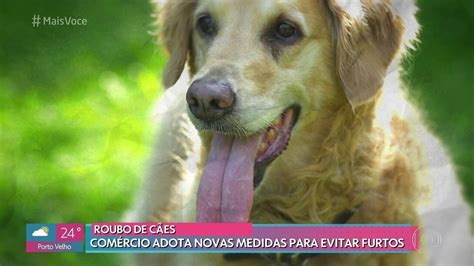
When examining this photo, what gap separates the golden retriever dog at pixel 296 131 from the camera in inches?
112

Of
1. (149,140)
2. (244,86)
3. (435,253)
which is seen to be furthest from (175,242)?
(435,253)

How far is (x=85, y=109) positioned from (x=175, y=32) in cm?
55

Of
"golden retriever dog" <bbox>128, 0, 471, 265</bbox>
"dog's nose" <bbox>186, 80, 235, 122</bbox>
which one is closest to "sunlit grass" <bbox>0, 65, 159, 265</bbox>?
"golden retriever dog" <bbox>128, 0, 471, 265</bbox>

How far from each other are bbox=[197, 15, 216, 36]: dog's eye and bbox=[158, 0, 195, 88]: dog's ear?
0.06 meters

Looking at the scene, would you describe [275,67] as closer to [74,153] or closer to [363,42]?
[363,42]

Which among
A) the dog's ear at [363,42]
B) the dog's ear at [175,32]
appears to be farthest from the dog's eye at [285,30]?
the dog's ear at [175,32]

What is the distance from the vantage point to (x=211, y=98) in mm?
2721

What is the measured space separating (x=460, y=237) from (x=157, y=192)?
127cm

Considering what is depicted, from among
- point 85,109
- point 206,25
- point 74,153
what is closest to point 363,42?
point 206,25

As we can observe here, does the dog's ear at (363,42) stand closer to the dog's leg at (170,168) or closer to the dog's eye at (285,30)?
the dog's eye at (285,30)

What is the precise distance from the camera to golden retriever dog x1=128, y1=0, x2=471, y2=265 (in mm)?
2846

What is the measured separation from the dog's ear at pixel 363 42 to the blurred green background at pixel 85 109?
0.32m

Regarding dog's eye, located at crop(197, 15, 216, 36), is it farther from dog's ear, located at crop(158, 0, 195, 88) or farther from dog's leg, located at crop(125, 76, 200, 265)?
dog's leg, located at crop(125, 76, 200, 265)

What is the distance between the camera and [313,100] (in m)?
2.92
